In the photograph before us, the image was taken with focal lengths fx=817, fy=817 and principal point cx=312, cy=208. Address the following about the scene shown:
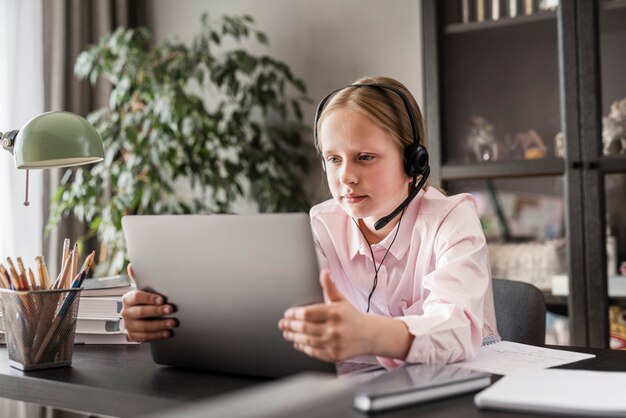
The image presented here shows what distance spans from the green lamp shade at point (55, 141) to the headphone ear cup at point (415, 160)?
51 centimetres

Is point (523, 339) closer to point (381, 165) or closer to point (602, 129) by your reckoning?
point (381, 165)

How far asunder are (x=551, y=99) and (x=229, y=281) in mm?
1854

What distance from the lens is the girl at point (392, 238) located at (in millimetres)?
1051

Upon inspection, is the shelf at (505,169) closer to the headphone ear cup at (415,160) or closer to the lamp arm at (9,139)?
the headphone ear cup at (415,160)

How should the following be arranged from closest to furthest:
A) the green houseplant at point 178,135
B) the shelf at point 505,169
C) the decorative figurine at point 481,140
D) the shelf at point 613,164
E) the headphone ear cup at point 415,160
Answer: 1. the headphone ear cup at point 415,160
2. the shelf at point 613,164
3. the shelf at point 505,169
4. the decorative figurine at point 481,140
5. the green houseplant at point 178,135

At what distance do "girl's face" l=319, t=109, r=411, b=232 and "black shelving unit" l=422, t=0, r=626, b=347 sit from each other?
4.13 ft

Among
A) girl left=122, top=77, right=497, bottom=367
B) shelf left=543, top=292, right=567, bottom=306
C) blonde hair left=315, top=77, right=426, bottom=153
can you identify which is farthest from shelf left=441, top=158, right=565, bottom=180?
blonde hair left=315, top=77, right=426, bottom=153

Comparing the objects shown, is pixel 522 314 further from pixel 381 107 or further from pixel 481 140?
pixel 481 140

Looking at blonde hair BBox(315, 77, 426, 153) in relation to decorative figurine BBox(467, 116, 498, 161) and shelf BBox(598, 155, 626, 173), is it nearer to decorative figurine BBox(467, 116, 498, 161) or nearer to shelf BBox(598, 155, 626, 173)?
shelf BBox(598, 155, 626, 173)

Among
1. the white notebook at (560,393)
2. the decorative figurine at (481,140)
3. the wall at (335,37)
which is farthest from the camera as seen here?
the wall at (335,37)

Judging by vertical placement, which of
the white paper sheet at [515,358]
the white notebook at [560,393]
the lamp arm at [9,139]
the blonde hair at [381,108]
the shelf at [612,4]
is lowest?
the white paper sheet at [515,358]

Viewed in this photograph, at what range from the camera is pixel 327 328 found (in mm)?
862

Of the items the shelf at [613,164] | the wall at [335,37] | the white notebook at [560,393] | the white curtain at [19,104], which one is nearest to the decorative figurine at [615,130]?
the shelf at [613,164]

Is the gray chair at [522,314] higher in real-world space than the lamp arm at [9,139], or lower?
lower
